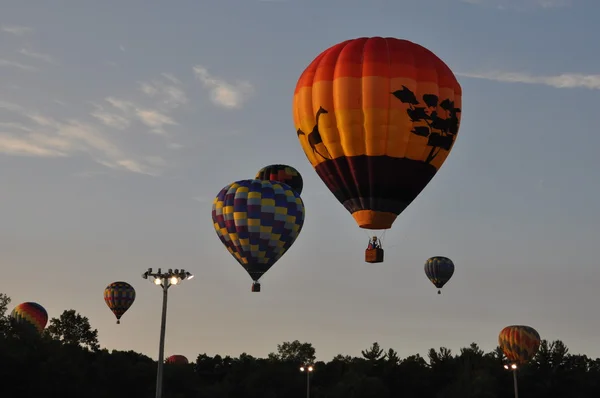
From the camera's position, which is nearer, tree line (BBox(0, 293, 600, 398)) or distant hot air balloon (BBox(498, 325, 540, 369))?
tree line (BBox(0, 293, 600, 398))

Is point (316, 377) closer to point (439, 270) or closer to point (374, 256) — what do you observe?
point (439, 270)

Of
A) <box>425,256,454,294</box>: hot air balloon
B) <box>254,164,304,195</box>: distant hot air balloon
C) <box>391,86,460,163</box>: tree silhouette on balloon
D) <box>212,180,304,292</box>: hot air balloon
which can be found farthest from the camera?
<box>425,256,454,294</box>: hot air balloon

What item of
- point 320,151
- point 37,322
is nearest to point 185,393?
point 37,322

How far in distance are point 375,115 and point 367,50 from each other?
3.69 meters

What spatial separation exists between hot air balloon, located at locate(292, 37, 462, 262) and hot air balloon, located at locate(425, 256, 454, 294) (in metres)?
56.2

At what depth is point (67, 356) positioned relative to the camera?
8994cm

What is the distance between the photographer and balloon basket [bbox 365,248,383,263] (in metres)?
44.2

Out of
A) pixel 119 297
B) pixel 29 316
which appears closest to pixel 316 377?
pixel 119 297

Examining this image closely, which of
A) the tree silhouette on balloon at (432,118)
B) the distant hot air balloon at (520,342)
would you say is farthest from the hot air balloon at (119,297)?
the tree silhouette on balloon at (432,118)

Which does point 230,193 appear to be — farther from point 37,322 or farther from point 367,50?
point 37,322

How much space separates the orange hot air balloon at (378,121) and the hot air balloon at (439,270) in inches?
2211

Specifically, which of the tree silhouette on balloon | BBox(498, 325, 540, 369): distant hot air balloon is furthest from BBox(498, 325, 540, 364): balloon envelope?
the tree silhouette on balloon

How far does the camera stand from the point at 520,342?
104312 mm

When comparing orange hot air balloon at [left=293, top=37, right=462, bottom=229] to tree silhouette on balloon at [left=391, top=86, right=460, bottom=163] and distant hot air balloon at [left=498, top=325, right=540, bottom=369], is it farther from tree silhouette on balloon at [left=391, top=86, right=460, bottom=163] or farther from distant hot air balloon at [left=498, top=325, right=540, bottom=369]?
distant hot air balloon at [left=498, top=325, right=540, bottom=369]
